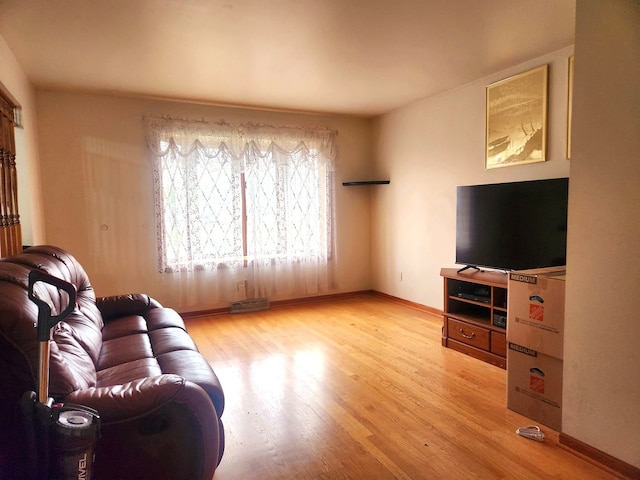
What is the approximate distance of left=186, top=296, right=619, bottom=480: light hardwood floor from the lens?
6.49ft

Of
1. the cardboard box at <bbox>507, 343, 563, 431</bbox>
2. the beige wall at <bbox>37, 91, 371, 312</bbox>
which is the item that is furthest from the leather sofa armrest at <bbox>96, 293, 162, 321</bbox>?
the cardboard box at <bbox>507, 343, 563, 431</bbox>

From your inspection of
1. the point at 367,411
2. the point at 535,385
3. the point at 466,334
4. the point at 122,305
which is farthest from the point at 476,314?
the point at 122,305

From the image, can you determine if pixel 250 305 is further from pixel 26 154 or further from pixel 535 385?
pixel 535 385

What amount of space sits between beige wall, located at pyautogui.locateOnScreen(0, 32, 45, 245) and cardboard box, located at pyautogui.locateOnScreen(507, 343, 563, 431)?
3795 millimetres

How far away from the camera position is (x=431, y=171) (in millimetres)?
4691

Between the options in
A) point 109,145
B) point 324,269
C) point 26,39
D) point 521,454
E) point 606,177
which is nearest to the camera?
point 606,177

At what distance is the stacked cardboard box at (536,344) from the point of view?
2.28 m

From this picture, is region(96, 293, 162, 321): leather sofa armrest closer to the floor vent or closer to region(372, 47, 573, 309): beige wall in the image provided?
the floor vent

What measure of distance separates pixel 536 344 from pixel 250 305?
3.41 metres

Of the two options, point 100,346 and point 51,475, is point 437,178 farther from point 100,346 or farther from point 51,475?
point 51,475

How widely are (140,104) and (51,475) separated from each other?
4015 mm

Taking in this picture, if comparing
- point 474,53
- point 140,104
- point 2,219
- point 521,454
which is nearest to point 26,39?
point 2,219

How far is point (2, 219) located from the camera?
8.77 feet

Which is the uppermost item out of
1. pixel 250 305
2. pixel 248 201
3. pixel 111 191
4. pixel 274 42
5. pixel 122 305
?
pixel 274 42
